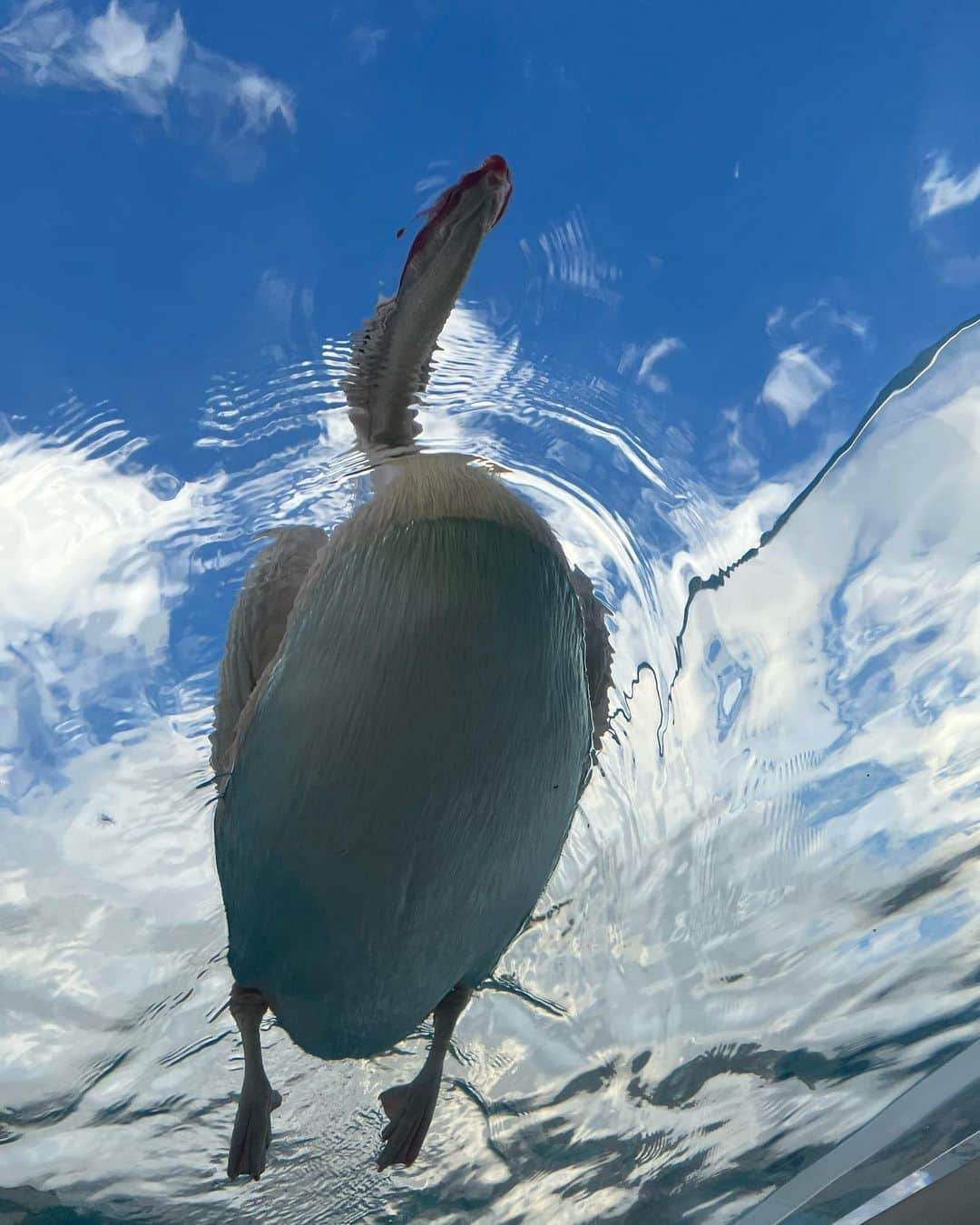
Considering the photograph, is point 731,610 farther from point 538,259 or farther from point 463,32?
point 463,32

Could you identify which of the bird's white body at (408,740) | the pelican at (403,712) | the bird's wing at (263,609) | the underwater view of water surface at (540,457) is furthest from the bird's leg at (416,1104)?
the bird's wing at (263,609)

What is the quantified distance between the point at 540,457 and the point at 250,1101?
7.81 feet

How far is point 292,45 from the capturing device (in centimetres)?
244

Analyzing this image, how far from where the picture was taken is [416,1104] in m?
3.35

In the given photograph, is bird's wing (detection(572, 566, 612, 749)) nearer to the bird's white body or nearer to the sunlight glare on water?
the bird's white body

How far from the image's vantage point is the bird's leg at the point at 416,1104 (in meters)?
3.31

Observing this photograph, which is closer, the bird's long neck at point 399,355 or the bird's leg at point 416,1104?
the bird's long neck at point 399,355

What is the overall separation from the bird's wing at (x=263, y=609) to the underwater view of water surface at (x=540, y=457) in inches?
19.1

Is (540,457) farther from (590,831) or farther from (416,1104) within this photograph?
(416,1104)

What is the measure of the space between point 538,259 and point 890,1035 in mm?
5815

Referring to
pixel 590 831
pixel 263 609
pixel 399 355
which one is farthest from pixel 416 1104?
pixel 399 355

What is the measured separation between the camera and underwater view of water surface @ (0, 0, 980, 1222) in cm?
256

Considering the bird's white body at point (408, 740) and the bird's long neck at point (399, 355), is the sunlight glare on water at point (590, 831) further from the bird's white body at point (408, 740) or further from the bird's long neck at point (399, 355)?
the bird's white body at point (408, 740)

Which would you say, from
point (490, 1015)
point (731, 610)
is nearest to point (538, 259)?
point (731, 610)
